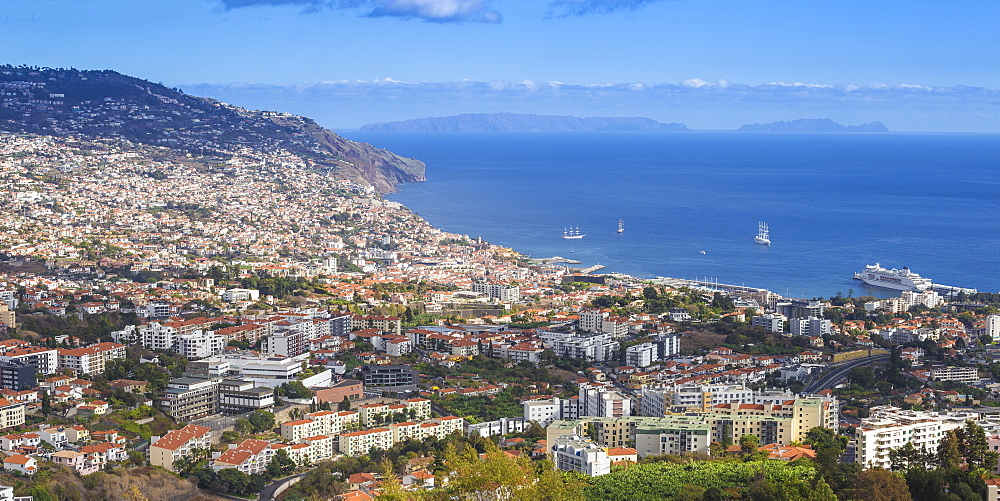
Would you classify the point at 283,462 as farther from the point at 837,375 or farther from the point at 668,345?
the point at 837,375

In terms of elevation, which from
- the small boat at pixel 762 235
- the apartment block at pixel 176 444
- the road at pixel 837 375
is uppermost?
the small boat at pixel 762 235

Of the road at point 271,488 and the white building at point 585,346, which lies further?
the white building at point 585,346

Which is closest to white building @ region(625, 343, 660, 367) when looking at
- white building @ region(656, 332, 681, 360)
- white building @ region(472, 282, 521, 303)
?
white building @ region(656, 332, 681, 360)

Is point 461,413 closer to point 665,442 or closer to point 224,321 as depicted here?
point 665,442

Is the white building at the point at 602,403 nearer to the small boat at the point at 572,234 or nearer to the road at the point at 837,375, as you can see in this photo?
the road at the point at 837,375

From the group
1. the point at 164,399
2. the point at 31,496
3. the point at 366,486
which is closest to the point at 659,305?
the point at 164,399

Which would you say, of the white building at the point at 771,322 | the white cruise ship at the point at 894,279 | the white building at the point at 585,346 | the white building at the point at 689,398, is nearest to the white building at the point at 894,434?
the white building at the point at 689,398
